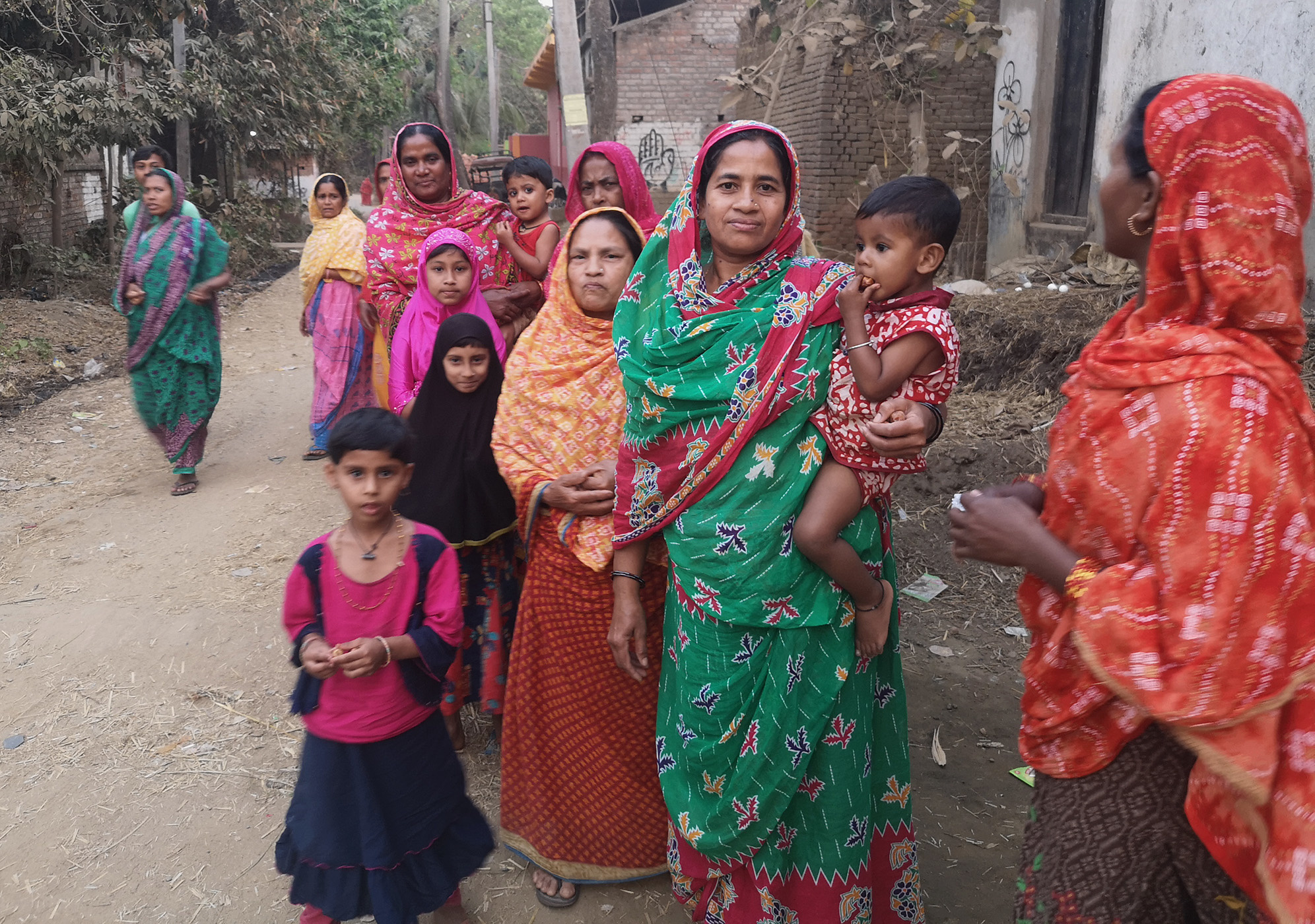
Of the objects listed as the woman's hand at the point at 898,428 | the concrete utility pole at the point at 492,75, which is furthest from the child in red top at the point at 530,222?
the concrete utility pole at the point at 492,75

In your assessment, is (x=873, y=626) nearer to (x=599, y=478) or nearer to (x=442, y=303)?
(x=599, y=478)

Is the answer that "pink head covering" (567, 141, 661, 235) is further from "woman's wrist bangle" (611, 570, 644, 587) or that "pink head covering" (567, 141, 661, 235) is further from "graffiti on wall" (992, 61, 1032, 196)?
"graffiti on wall" (992, 61, 1032, 196)

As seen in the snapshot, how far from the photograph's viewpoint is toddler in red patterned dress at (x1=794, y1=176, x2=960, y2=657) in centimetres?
198

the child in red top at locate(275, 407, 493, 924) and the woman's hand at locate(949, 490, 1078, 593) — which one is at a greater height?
the woman's hand at locate(949, 490, 1078, 593)

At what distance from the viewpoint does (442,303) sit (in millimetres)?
3641

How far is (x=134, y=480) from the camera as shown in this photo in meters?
6.49

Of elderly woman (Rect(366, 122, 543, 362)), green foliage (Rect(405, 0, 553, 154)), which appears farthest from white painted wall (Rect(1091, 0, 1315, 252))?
green foliage (Rect(405, 0, 553, 154))

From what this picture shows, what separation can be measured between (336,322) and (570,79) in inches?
109

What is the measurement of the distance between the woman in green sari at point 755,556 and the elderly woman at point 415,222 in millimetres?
2223

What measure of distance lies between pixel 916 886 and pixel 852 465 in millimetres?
1134

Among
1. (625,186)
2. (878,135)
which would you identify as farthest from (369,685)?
(878,135)

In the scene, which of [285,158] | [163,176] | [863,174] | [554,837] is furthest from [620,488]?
[285,158]

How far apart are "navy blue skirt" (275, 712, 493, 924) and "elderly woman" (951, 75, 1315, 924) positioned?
4.79 ft

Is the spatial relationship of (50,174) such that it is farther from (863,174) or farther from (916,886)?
(916,886)
